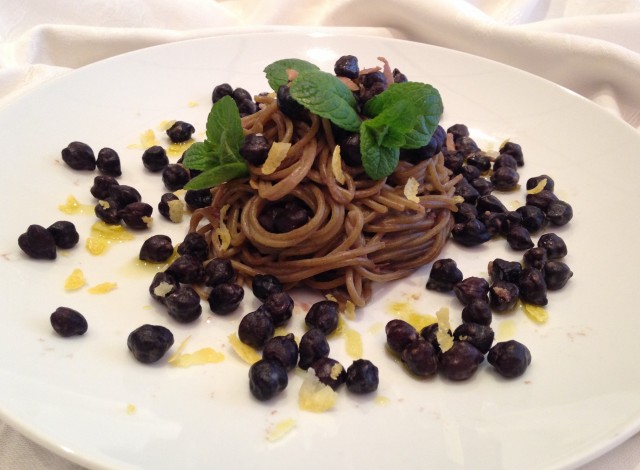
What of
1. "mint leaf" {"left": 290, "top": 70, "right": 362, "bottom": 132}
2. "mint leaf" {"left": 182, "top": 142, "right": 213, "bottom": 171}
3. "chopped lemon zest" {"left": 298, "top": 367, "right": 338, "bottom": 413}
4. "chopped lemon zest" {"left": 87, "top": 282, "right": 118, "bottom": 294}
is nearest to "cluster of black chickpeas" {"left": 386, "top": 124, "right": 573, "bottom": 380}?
"chopped lemon zest" {"left": 298, "top": 367, "right": 338, "bottom": 413}

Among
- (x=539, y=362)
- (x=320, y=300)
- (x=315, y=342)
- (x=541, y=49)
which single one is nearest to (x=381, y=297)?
(x=320, y=300)

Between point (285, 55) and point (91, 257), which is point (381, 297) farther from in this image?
point (285, 55)

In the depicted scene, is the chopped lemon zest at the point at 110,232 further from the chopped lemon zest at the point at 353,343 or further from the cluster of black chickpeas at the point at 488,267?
the cluster of black chickpeas at the point at 488,267

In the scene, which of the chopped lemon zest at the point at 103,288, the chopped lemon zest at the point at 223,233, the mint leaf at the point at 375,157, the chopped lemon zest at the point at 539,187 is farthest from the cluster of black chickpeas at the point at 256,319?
the chopped lemon zest at the point at 539,187

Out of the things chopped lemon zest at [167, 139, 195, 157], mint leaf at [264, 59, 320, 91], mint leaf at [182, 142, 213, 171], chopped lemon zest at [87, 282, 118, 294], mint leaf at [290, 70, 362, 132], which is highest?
mint leaf at [290, 70, 362, 132]

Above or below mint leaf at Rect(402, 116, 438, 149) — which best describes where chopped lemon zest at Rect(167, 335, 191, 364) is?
below

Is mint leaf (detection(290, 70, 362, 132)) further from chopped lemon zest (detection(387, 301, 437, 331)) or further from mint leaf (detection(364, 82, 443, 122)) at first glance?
chopped lemon zest (detection(387, 301, 437, 331))
